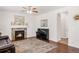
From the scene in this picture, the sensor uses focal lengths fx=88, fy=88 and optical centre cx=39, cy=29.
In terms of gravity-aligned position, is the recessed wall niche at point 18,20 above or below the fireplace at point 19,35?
above

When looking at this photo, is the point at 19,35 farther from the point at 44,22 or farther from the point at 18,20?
the point at 44,22

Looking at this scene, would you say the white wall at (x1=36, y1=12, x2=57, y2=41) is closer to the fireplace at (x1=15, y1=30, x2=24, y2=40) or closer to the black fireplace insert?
the black fireplace insert

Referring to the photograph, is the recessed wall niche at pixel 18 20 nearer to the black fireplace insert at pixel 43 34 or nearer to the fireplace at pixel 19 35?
the fireplace at pixel 19 35

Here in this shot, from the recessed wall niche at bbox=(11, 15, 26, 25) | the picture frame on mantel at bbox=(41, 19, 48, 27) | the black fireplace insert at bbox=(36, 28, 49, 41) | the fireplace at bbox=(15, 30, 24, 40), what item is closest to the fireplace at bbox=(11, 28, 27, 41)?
the fireplace at bbox=(15, 30, 24, 40)

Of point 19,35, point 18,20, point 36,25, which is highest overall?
point 18,20

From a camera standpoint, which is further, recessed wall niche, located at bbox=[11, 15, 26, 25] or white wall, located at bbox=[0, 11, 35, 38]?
recessed wall niche, located at bbox=[11, 15, 26, 25]

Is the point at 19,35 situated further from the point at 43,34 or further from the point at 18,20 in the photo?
the point at 43,34

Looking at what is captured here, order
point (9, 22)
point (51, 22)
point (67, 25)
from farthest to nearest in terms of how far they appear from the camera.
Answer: point (67, 25) < point (51, 22) < point (9, 22)

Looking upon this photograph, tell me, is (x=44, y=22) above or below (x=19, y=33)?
above

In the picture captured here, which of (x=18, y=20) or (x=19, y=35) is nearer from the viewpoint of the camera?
(x=18, y=20)

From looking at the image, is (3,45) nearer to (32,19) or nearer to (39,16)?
(32,19)

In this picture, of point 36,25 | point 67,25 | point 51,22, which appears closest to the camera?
point 36,25

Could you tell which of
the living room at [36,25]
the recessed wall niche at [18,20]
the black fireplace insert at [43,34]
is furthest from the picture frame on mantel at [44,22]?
the recessed wall niche at [18,20]

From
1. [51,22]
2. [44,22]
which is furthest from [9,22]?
[51,22]
